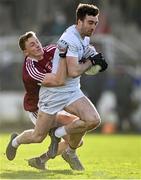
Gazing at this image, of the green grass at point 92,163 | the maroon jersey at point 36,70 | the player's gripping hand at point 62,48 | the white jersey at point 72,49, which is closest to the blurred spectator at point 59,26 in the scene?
the green grass at point 92,163

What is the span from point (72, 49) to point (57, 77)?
1.39ft

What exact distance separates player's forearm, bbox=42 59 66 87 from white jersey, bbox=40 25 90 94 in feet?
0.45

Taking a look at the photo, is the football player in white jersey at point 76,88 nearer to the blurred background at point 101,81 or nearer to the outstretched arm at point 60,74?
the outstretched arm at point 60,74

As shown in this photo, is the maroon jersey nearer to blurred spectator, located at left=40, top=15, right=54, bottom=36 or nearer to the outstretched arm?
the outstretched arm

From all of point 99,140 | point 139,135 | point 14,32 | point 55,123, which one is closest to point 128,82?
point 139,135

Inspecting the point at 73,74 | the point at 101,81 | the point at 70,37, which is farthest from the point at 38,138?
the point at 101,81

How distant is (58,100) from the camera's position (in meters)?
12.5

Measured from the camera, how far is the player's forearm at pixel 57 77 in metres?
12.2

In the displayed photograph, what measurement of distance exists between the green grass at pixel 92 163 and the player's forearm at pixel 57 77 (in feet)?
3.80

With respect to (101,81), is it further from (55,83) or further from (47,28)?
(55,83)

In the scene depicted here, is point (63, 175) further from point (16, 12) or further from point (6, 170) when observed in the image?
point (16, 12)

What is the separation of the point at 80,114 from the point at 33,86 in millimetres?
860

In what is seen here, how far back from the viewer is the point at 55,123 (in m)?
12.8

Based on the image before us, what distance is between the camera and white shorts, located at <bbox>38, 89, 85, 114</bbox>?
12.5 m
